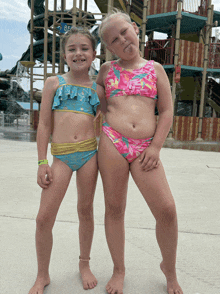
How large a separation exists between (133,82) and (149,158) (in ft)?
1.79

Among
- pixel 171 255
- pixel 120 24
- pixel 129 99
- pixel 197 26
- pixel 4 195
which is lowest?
pixel 4 195

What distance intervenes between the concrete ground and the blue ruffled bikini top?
1.34 metres

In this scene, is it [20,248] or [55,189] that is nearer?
[55,189]

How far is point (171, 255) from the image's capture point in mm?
1978

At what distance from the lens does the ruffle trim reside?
1943mm

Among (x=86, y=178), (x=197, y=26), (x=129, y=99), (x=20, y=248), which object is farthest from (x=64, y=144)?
(x=197, y=26)

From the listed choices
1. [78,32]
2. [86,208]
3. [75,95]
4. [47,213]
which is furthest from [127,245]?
[78,32]

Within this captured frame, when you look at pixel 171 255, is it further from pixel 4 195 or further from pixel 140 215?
pixel 4 195

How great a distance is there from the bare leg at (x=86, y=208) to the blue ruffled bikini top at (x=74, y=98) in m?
0.38

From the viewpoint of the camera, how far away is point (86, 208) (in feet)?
6.84

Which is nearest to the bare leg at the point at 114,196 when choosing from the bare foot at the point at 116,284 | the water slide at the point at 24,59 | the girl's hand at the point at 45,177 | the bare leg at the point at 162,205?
the bare foot at the point at 116,284

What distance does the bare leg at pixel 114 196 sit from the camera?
1.91m

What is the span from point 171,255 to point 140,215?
1548 mm

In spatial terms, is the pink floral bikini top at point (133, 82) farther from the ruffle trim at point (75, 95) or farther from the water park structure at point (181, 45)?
the water park structure at point (181, 45)
